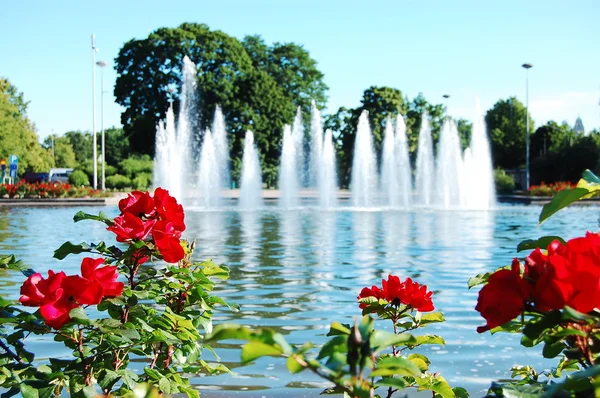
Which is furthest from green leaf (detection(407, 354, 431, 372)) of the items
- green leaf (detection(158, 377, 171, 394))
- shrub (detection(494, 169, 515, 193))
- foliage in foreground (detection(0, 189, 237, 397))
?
shrub (detection(494, 169, 515, 193))

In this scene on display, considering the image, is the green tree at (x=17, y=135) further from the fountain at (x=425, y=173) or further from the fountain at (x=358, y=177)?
the fountain at (x=425, y=173)

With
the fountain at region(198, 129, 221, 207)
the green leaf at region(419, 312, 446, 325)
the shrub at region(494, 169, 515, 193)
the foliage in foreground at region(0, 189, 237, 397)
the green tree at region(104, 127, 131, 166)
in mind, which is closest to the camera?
the foliage in foreground at region(0, 189, 237, 397)

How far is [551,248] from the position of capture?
1705mm

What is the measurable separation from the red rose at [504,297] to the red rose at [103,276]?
4.09 ft

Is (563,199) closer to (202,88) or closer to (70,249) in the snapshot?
(70,249)

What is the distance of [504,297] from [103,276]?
1.32 metres

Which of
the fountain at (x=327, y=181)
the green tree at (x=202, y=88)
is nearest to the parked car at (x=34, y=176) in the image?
the green tree at (x=202, y=88)

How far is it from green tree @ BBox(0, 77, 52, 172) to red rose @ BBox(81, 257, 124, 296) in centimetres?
5245

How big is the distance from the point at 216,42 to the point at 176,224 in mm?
53261

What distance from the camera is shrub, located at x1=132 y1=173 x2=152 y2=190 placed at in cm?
4962

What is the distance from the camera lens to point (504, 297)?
1.63m

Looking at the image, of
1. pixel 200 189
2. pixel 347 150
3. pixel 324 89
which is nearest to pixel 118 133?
pixel 324 89

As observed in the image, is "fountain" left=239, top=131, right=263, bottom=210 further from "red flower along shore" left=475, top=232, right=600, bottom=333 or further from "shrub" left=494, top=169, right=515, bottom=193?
"red flower along shore" left=475, top=232, right=600, bottom=333

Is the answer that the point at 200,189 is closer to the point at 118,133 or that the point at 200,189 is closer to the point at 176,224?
the point at 176,224
